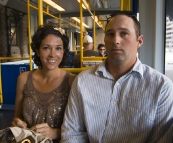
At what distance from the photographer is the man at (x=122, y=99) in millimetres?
1186

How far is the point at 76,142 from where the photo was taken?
1331 millimetres

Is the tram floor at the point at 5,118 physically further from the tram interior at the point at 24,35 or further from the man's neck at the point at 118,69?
the man's neck at the point at 118,69

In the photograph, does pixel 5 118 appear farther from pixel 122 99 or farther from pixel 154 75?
pixel 154 75

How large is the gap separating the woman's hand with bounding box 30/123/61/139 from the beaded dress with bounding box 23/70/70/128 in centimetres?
7

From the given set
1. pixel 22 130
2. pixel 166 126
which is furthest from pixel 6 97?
pixel 166 126

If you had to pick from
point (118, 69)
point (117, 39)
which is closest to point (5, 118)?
point (118, 69)

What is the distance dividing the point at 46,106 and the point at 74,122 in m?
0.31

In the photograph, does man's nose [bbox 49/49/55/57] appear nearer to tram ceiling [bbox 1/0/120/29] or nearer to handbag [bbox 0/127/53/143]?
handbag [bbox 0/127/53/143]

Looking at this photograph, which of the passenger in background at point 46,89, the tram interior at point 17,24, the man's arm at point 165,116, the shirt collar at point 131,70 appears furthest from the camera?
the tram interior at point 17,24

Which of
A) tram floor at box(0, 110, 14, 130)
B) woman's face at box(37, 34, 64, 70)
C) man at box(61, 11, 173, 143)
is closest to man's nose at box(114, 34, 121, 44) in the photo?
man at box(61, 11, 173, 143)

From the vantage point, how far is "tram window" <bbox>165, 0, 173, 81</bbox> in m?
1.86

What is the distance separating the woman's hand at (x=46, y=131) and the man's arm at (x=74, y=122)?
0.42 feet

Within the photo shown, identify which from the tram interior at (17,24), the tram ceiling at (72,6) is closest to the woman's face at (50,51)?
the tram interior at (17,24)

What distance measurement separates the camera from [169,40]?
1.87 m
